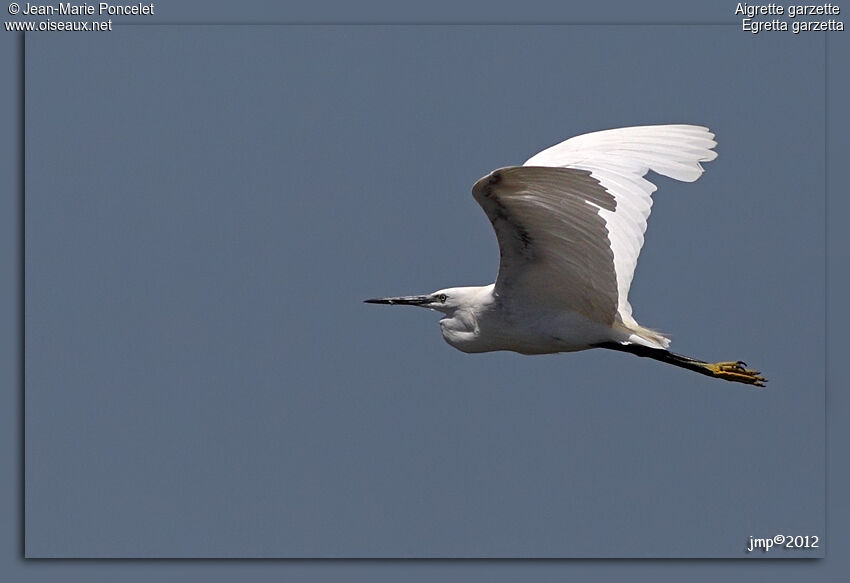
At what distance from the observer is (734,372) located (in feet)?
19.6

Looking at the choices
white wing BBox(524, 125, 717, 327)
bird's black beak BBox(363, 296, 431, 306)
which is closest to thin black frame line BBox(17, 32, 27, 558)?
bird's black beak BBox(363, 296, 431, 306)

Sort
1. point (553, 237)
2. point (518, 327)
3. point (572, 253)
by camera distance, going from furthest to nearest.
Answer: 1. point (518, 327)
2. point (572, 253)
3. point (553, 237)

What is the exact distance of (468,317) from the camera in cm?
599

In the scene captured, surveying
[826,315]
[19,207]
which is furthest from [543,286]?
[19,207]

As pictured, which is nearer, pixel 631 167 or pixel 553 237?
pixel 553 237

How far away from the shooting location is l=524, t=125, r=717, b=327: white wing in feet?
19.4

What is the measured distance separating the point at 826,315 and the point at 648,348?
1.08 m

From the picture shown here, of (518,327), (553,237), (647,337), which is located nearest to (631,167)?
(647,337)

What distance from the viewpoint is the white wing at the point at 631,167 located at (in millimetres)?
5914

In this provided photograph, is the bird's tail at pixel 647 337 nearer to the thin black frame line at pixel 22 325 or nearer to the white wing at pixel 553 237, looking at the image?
the white wing at pixel 553 237

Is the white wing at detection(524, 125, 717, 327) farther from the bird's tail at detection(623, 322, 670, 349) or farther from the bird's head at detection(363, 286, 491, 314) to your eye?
the bird's head at detection(363, 286, 491, 314)

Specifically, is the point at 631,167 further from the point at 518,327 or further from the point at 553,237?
the point at 553,237

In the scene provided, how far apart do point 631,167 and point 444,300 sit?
1.05m

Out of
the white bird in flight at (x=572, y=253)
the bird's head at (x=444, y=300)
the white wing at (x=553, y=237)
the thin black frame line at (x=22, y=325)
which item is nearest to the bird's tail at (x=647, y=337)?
the white bird in flight at (x=572, y=253)
